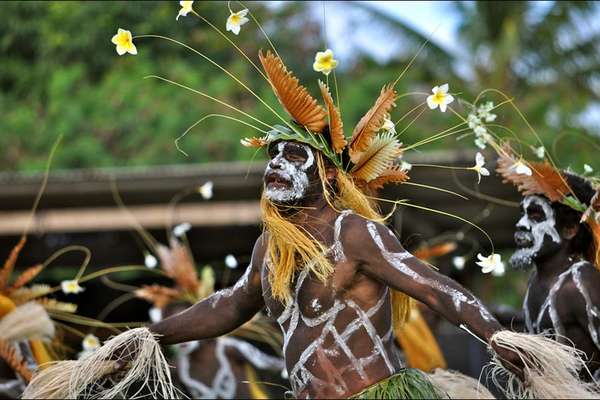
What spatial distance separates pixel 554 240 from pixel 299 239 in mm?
1373

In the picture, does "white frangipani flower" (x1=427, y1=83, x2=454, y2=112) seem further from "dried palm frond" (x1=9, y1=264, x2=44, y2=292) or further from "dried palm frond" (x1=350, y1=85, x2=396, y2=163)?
"dried palm frond" (x1=9, y1=264, x2=44, y2=292)

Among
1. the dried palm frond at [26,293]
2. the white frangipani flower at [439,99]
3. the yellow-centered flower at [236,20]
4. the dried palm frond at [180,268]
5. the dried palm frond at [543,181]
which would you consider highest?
the dried palm frond at [180,268]

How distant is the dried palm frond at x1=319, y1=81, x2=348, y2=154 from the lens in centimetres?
450

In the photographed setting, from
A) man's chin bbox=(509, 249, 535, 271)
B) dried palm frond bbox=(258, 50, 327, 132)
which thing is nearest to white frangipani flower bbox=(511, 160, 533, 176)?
man's chin bbox=(509, 249, 535, 271)

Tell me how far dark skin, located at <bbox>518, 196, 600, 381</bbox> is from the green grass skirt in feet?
2.40

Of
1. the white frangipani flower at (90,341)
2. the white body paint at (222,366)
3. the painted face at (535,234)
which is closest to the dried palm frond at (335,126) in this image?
the painted face at (535,234)

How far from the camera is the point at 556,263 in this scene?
17.3ft

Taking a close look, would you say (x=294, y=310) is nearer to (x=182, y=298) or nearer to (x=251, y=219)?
(x=182, y=298)

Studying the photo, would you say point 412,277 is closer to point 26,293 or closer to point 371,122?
point 371,122

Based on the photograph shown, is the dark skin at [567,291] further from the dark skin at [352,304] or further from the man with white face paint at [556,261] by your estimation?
the dark skin at [352,304]

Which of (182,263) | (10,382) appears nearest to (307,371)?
(10,382)

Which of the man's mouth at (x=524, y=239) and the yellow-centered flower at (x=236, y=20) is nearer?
the yellow-centered flower at (x=236, y=20)

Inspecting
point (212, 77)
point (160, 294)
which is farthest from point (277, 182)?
point (212, 77)

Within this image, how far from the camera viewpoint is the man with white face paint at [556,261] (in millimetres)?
5051
